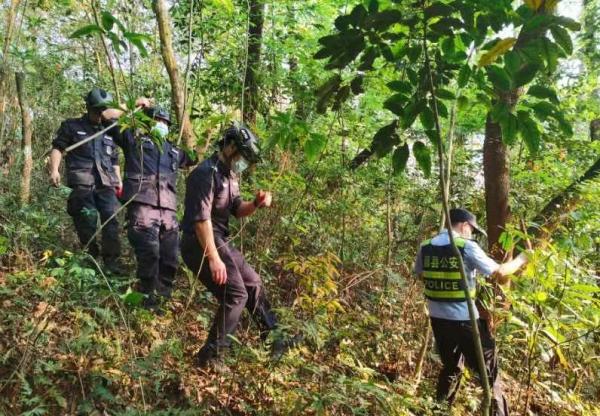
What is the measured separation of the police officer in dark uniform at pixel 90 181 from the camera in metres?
4.86

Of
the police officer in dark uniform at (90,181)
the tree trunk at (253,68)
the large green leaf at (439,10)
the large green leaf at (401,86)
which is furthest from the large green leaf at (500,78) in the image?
the tree trunk at (253,68)

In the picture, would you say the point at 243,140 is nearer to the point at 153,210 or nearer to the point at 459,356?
the point at 153,210

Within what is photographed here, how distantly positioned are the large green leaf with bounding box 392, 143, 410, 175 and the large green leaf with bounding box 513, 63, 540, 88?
53cm

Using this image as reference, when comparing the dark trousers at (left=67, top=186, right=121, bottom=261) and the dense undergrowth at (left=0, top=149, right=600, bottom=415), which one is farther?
the dark trousers at (left=67, top=186, right=121, bottom=261)

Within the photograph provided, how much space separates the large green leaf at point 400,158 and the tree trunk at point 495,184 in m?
2.81

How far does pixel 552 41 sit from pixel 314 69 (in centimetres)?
442

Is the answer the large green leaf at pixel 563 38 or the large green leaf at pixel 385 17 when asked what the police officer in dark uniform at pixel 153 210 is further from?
the large green leaf at pixel 563 38

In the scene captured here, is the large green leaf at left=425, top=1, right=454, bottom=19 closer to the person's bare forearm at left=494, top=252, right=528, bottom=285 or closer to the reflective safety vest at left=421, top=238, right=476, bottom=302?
the person's bare forearm at left=494, top=252, right=528, bottom=285

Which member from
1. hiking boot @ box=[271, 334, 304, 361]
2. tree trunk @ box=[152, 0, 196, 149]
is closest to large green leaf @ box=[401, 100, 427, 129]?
hiking boot @ box=[271, 334, 304, 361]

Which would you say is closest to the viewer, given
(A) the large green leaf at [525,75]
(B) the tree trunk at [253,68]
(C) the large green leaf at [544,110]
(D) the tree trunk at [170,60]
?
(A) the large green leaf at [525,75]

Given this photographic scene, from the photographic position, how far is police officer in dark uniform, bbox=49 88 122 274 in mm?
4863

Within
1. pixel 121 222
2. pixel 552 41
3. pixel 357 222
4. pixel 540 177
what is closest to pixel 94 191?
pixel 121 222

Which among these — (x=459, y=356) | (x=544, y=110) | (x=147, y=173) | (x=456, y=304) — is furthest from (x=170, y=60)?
(x=544, y=110)

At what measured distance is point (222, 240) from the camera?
3.85 metres
